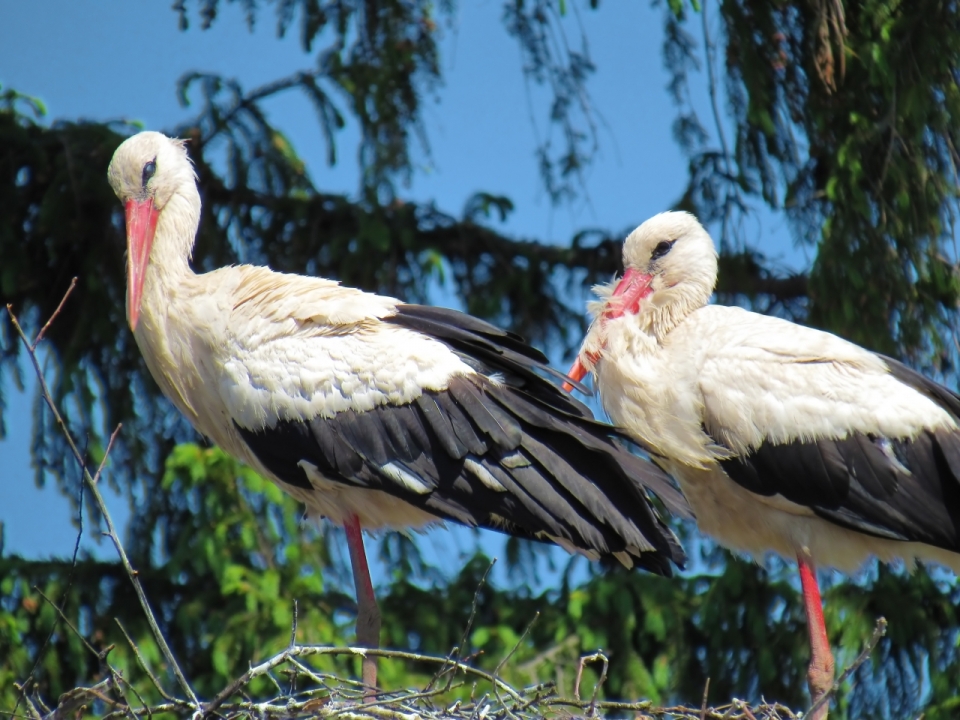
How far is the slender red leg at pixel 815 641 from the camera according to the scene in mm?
5160

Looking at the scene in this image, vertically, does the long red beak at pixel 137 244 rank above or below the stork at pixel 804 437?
above

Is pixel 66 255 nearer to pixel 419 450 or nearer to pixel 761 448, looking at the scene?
pixel 419 450

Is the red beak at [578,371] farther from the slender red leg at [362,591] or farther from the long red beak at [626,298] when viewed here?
the slender red leg at [362,591]

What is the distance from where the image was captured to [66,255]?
23.5 ft

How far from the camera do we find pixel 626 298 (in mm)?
5574

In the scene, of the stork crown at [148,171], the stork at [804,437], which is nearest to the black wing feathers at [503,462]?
the stork at [804,437]

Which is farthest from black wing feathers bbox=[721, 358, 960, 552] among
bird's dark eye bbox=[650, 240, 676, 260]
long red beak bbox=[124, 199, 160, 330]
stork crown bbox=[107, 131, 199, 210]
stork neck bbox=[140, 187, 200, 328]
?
stork crown bbox=[107, 131, 199, 210]

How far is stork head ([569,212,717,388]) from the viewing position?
216 inches

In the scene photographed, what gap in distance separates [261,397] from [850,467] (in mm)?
2129

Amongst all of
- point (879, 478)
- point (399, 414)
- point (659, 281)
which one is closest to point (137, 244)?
point (399, 414)

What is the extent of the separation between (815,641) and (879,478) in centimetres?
65

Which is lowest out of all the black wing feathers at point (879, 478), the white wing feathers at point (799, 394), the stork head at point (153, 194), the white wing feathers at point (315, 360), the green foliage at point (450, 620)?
the green foliage at point (450, 620)

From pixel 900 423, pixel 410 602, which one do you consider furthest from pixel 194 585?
pixel 900 423

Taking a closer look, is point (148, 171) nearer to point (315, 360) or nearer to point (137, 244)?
point (137, 244)
